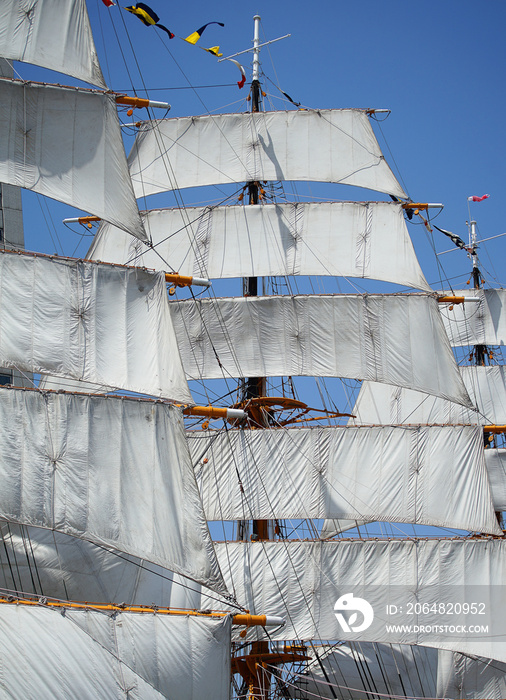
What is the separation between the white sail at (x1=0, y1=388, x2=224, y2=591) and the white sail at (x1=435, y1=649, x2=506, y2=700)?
11121 millimetres

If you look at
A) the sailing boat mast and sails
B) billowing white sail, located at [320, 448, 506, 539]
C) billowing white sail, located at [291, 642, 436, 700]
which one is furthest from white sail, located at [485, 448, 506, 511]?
billowing white sail, located at [291, 642, 436, 700]

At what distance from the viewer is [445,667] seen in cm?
2955

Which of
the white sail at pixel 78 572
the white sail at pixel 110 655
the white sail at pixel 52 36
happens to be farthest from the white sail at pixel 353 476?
the white sail at pixel 52 36

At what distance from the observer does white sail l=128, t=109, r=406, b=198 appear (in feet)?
113

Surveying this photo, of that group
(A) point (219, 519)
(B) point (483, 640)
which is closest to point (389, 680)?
(B) point (483, 640)

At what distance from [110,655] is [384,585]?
11133 millimetres

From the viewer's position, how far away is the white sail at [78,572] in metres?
22.8

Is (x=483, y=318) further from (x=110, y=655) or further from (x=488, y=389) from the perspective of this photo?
(x=110, y=655)

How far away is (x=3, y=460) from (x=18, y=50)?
10485mm

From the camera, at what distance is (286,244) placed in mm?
33000

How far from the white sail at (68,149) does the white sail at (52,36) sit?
2.17 feet

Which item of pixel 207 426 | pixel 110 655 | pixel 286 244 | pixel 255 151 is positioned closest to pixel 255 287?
pixel 286 244

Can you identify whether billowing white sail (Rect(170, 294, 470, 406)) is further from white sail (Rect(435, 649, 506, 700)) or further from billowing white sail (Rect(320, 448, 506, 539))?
white sail (Rect(435, 649, 506, 700))

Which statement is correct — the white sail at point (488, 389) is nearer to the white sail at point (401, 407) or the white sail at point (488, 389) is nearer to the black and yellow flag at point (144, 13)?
the white sail at point (401, 407)
